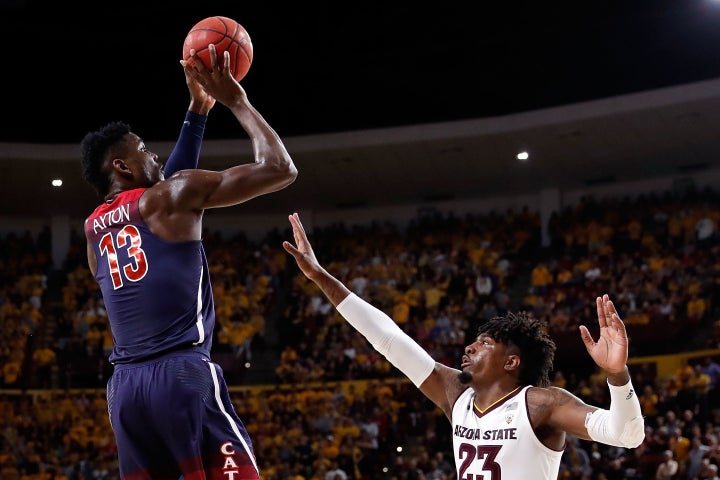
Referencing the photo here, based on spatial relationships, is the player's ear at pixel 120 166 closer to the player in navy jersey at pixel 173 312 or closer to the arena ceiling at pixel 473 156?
the player in navy jersey at pixel 173 312

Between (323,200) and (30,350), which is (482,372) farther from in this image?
(323,200)

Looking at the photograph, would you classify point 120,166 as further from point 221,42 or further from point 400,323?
point 400,323

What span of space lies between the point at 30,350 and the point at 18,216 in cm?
665

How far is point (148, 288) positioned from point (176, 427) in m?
0.57

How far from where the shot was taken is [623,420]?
392cm

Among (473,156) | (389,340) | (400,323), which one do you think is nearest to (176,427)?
(389,340)

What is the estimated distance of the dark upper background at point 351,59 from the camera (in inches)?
767

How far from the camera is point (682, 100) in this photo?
60.8 ft

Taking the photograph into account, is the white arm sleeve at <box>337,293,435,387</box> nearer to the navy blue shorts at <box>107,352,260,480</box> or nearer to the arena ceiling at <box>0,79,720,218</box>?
the navy blue shorts at <box>107,352,260,480</box>

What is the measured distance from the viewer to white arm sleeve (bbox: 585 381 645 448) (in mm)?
3916

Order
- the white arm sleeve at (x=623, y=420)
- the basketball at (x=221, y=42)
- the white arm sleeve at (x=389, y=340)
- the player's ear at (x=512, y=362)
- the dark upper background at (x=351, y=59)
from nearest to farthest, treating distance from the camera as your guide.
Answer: the white arm sleeve at (x=623, y=420) → the basketball at (x=221, y=42) → the player's ear at (x=512, y=362) → the white arm sleeve at (x=389, y=340) → the dark upper background at (x=351, y=59)

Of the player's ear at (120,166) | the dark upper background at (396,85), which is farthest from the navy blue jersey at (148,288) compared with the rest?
the dark upper background at (396,85)

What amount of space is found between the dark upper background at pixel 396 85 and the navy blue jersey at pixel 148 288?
615 inches

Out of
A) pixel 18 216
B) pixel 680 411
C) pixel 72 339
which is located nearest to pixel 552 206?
pixel 680 411
